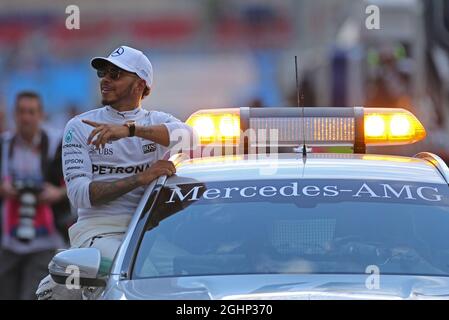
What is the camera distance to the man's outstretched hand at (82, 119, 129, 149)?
5973mm

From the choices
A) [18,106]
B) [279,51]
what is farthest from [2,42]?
[18,106]

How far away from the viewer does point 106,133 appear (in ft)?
19.7

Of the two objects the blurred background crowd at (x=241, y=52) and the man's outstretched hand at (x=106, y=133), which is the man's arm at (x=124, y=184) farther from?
the blurred background crowd at (x=241, y=52)

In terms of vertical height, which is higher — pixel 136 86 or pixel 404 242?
pixel 136 86

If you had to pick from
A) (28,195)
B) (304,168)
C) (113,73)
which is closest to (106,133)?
(113,73)

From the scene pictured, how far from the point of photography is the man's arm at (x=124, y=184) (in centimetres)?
591

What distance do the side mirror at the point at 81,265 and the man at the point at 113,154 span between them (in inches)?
24.8

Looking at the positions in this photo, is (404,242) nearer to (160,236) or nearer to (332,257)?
(332,257)

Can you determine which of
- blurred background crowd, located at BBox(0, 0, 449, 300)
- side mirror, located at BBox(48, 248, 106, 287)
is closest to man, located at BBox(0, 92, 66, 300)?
blurred background crowd, located at BBox(0, 0, 449, 300)

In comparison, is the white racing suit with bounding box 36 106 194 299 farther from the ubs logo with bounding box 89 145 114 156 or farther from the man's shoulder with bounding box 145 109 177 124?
the man's shoulder with bounding box 145 109 177 124

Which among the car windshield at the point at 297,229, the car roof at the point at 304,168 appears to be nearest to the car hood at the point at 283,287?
the car windshield at the point at 297,229

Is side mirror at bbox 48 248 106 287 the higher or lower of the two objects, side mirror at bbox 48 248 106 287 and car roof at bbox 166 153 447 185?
the lower

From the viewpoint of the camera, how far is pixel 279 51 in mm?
34688
